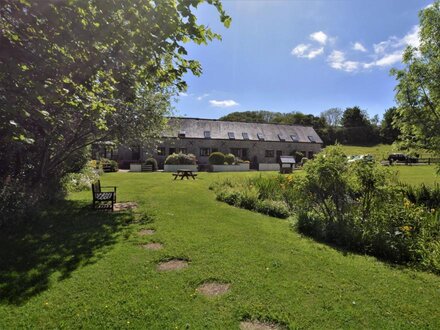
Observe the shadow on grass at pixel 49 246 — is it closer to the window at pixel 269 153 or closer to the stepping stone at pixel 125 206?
the stepping stone at pixel 125 206

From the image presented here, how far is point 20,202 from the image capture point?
8.05 m

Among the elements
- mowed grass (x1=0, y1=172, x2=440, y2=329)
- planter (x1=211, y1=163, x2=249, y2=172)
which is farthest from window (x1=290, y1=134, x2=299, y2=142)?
mowed grass (x1=0, y1=172, x2=440, y2=329)

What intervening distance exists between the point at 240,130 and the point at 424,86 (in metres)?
27.8

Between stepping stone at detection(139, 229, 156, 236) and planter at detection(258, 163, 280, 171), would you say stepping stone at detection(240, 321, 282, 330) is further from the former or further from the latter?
planter at detection(258, 163, 280, 171)

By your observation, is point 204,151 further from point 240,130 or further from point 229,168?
point 229,168

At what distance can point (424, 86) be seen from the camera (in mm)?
12500

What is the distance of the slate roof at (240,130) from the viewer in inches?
1463

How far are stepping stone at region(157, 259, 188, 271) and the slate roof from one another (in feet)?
101

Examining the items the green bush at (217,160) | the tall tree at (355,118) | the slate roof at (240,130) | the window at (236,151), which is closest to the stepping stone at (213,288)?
the green bush at (217,160)

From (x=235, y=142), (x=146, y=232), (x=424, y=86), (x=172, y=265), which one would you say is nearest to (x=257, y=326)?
(x=172, y=265)

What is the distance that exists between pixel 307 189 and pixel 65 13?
6.86 meters

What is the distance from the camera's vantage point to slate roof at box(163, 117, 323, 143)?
122 feet

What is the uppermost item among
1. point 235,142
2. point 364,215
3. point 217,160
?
point 235,142

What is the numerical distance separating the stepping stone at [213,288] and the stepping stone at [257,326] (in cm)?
76
